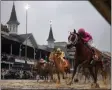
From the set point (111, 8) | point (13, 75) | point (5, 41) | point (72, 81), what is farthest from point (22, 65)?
point (111, 8)

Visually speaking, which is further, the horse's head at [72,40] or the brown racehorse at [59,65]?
the brown racehorse at [59,65]

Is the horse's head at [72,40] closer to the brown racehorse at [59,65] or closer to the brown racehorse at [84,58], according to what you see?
the brown racehorse at [84,58]

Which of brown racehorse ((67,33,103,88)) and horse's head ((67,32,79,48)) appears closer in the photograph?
horse's head ((67,32,79,48))

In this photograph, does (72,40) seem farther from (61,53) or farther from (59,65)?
(59,65)

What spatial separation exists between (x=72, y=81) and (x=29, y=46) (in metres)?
0.31

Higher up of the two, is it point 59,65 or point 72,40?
point 72,40

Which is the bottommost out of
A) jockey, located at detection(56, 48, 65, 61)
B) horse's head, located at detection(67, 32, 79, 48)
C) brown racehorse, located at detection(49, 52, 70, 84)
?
brown racehorse, located at detection(49, 52, 70, 84)

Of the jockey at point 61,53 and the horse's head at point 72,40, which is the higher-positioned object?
the horse's head at point 72,40

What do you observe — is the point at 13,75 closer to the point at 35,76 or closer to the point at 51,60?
the point at 35,76

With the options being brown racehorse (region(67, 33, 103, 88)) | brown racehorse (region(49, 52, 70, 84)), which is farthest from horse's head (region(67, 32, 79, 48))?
brown racehorse (region(49, 52, 70, 84))

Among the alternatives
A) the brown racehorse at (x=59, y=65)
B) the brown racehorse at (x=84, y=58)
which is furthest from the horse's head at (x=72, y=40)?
the brown racehorse at (x=59, y=65)

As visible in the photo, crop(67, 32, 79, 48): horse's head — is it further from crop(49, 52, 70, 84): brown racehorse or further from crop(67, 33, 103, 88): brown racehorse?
crop(49, 52, 70, 84): brown racehorse

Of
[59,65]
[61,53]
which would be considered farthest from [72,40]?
[59,65]

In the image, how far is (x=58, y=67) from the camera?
1263 mm
